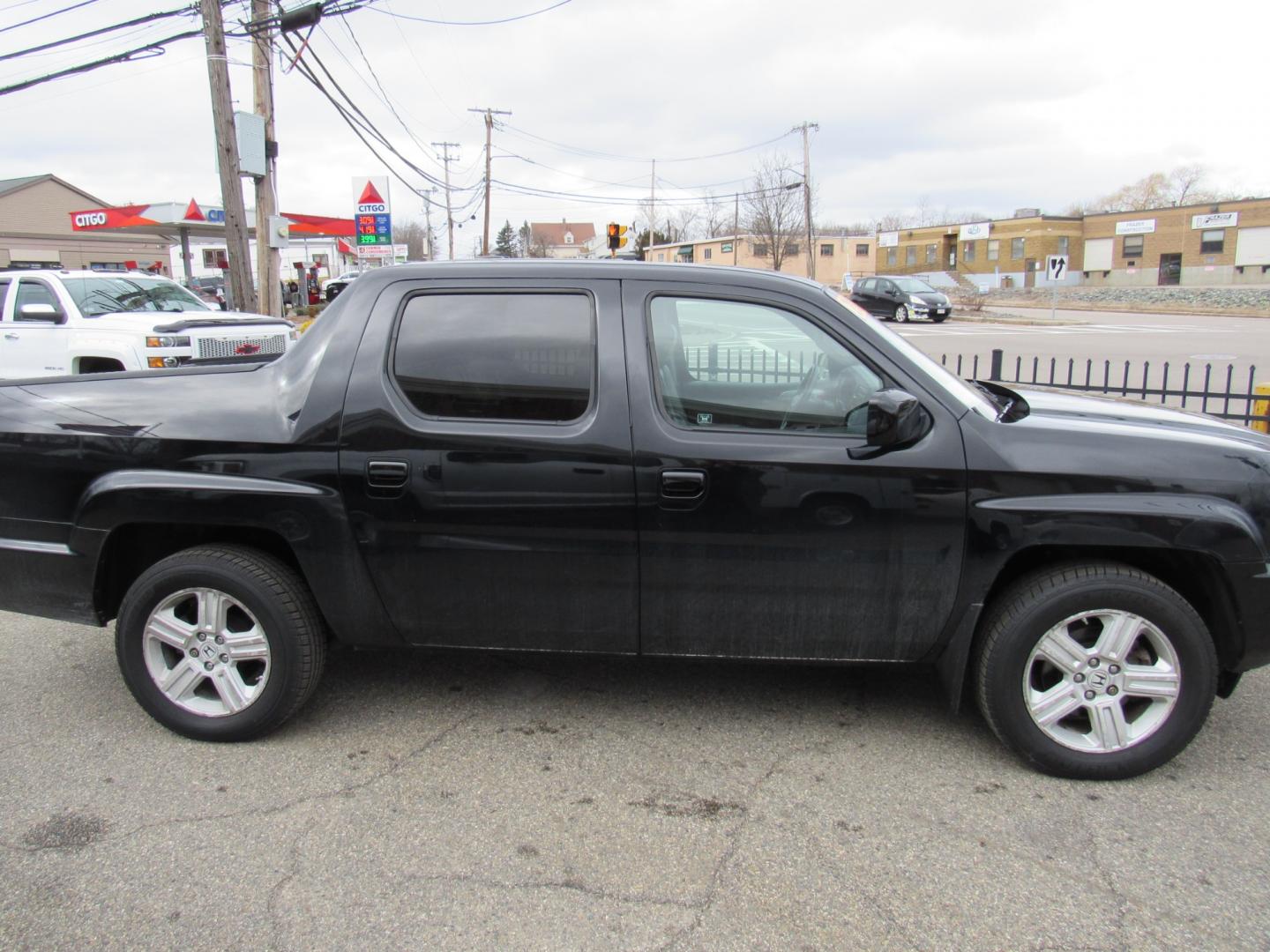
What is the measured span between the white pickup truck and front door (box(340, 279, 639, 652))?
6.66 metres

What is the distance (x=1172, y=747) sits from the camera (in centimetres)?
310

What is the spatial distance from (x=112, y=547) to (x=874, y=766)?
117 inches

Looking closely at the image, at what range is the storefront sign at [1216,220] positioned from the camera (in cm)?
5675

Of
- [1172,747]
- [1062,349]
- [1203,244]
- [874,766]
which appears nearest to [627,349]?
[874,766]

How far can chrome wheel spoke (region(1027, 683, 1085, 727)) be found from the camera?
10.2 feet

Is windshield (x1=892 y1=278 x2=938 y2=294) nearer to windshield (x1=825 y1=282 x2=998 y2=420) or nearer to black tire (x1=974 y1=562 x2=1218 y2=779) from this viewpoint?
windshield (x1=825 y1=282 x2=998 y2=420)

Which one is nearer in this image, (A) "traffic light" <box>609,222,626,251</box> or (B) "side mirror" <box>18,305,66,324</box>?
(B) "side mirror" <box>18,305,66,324</box>

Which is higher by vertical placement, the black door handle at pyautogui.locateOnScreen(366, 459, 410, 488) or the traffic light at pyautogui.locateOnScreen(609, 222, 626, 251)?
the traffic light at pyautogui.locateOnScreen(609, 222, 626, 251)

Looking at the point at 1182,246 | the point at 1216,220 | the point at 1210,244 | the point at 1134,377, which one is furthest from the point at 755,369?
the point at 1182,246

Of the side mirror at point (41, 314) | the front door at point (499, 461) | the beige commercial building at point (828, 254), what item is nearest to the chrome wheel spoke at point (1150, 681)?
the front door at point (499, 461)

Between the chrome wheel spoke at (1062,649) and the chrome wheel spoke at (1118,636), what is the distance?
2.6 inches

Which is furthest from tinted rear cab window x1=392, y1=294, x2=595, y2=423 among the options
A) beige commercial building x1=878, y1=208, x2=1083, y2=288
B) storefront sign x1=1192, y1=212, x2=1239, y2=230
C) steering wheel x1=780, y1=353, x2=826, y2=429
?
storefront sign x1=1192, y1=212, x2=1239, y2=230

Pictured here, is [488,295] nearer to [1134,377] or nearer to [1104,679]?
[1104,679]

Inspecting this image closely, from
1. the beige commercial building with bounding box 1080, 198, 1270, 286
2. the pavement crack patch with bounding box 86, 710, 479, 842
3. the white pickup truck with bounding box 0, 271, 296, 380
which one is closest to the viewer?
the pavement crack patch with bounding box 86, 710, 479, 842
